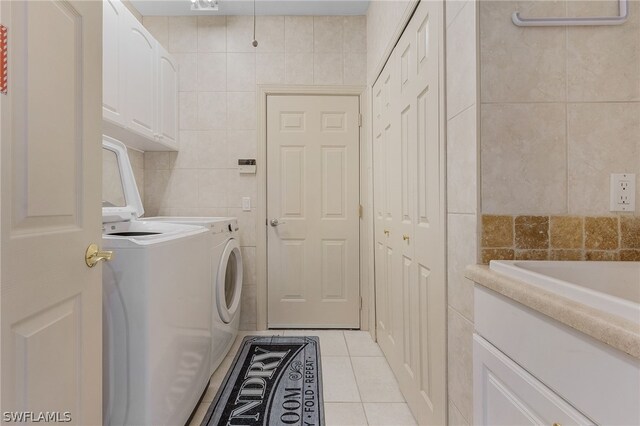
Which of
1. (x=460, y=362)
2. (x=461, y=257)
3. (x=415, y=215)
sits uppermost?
(x=415, y=215)

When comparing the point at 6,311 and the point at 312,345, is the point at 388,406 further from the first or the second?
the point at 6,311

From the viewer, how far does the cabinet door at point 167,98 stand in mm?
2305

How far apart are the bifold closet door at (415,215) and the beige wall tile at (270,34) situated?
107 centimetres

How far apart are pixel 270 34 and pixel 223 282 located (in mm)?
2090

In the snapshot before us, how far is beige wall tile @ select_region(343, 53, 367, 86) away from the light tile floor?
219 cm

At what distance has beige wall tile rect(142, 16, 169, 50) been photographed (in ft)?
8.49

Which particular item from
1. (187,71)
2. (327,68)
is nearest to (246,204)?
(187,71)

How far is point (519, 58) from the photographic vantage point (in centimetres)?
91

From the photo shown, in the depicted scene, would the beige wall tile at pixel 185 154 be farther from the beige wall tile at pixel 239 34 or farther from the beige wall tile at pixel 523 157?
the beige wall tile at pixel 523 157

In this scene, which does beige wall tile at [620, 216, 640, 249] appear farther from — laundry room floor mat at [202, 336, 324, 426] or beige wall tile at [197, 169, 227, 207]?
beige wall tile at [197, 169, 227, 207]

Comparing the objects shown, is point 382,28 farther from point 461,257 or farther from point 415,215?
point 461,257

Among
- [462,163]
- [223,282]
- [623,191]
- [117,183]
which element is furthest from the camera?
[223,282]

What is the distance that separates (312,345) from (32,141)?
2.11 m

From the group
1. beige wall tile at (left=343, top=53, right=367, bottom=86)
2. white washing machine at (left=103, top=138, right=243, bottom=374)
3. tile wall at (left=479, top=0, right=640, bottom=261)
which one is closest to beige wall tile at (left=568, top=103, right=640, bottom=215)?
tile wall at (left=479, top=0, right=640, bottom=261)
